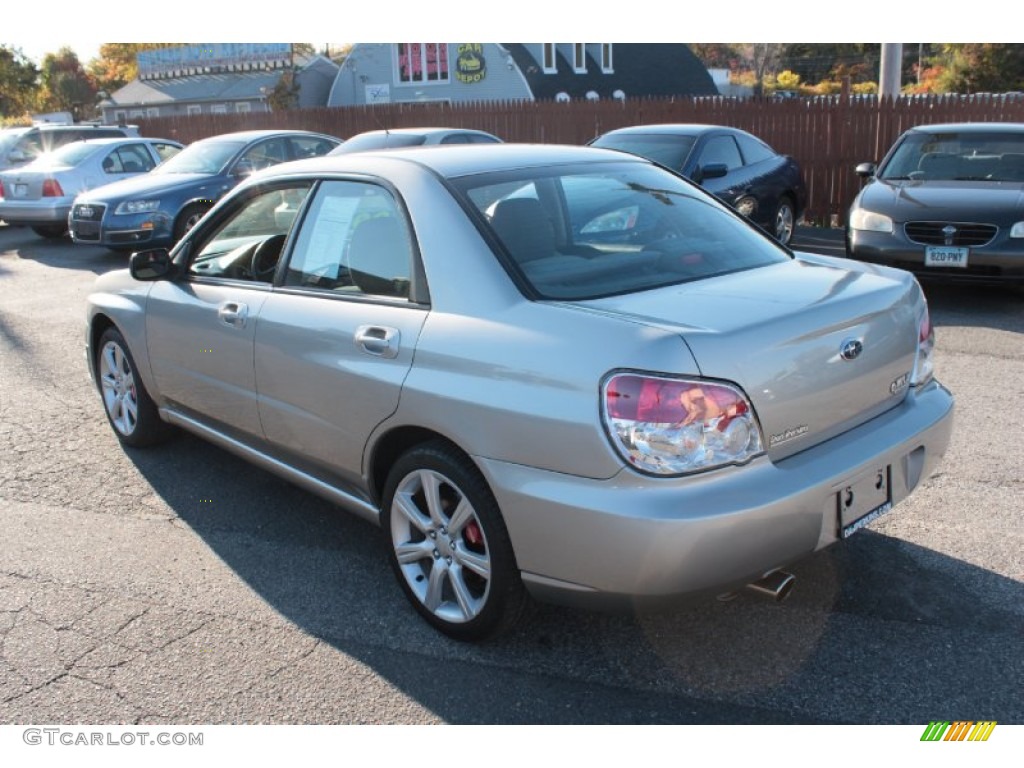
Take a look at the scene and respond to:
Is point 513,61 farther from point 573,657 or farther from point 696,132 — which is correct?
point 573,657

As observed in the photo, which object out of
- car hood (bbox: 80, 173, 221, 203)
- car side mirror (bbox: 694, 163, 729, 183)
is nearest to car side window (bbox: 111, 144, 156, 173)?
car hood (bbox: 80, 173, 221, 203)

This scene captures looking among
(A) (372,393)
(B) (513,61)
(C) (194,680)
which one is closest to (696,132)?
(A) (372,393)

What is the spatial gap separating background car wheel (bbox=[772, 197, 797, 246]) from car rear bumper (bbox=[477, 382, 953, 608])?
8.74 meters

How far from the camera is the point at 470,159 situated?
3.72 m

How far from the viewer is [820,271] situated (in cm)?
356

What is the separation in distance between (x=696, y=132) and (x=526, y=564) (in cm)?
825

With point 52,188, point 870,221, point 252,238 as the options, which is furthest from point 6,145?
point 252,238

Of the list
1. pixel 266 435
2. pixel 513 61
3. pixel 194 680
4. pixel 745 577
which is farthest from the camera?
pixel 513 61

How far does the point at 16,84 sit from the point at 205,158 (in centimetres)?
4248

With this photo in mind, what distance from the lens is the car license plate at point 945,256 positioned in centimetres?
779

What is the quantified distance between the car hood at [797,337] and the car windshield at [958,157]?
20.2ft

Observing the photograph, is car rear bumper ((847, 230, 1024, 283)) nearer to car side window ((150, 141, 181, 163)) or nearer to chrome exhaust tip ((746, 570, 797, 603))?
chrome exhaust tip ((746, 570, 797, 603))

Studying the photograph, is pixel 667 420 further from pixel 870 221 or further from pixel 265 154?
pixel 265 154

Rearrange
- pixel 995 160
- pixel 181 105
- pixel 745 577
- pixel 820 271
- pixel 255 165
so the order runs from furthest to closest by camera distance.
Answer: pixel 181 105 → pixel 255 165 → pixel 995 160 → pixel 820 271 → pixel 745 577
